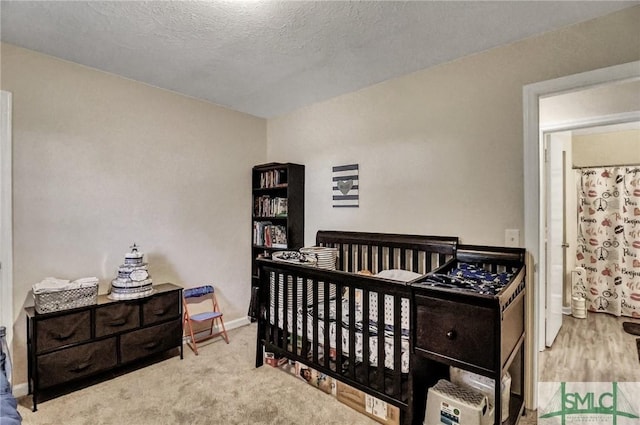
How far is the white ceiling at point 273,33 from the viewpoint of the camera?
1.75 metres

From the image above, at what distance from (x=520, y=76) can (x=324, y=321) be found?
206 centimetres

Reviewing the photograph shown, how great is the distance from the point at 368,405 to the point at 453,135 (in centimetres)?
193

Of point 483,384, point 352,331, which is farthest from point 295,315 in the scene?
point 483,384

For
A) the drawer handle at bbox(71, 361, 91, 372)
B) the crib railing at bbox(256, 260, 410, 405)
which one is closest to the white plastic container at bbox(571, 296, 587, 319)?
the crib railing at bbox(256, 260, 410, 405)

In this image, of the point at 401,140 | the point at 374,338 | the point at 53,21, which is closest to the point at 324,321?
the point at 374,338

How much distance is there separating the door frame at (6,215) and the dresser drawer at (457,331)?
264 cm

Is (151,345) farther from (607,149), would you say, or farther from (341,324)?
(607,149)

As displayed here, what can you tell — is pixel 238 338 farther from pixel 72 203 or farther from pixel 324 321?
pixel 72 203

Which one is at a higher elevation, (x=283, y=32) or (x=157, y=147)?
(x=283, y=32)

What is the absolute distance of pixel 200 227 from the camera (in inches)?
128

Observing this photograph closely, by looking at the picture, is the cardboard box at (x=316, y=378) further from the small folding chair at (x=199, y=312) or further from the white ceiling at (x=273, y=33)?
the white ceiling at (x=273, y=33)

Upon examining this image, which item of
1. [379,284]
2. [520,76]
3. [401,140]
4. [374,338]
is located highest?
[520,76]

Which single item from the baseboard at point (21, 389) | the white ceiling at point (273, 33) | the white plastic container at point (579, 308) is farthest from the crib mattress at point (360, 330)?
the white plastic container at point (579, 308)

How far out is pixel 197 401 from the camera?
2.15 m
